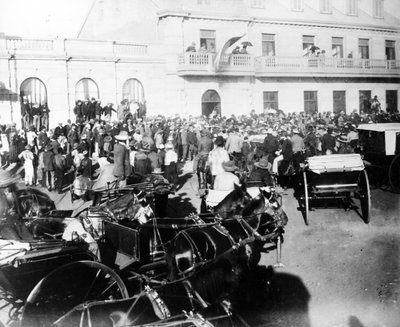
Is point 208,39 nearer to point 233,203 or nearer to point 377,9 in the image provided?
point 377,9

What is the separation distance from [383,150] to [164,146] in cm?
657

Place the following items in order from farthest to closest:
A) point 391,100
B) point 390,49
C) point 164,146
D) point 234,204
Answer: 1. point 391,100
2. point 390,49
3. point 164,146
4. point 234,204

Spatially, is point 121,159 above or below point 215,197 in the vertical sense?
above

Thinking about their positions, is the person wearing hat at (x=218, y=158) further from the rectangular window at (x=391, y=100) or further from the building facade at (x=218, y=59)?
the rectangular window at (x=391, y=100)

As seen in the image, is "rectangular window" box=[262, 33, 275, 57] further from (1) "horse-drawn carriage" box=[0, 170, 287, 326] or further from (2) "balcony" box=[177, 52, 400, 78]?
(1) "horse-drawn carriage" box=[0, 170, 287, 326]

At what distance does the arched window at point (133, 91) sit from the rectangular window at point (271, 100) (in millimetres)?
8386

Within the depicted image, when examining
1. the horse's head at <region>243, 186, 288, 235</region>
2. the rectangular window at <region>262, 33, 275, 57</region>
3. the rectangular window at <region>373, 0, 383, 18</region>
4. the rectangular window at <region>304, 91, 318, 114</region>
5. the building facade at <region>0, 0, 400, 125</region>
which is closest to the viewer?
the horse's head at <region>243, 186, 288, 235</region>

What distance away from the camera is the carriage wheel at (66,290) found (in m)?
4.36

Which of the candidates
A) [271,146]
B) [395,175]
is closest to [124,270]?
[395,175]

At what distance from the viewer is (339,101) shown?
3066cm

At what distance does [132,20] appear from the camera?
28.2 meters

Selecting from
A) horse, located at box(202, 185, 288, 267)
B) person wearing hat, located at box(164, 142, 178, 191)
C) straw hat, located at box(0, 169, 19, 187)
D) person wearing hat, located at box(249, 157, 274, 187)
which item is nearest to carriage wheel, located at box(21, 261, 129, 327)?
straw hat, located at box(0, 169, 19, 187)

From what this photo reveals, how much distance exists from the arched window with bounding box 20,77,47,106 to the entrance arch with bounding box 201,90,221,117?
9636mm

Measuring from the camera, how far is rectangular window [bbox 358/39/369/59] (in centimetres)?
3091
